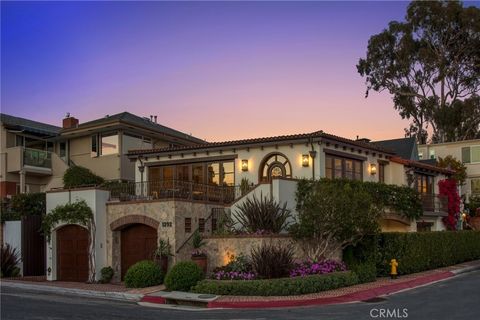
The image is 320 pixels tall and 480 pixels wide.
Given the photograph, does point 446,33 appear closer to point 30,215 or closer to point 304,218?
point 304,218

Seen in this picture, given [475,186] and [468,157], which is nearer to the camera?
[475,186]

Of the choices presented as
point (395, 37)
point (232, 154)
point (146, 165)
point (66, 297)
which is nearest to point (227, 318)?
point (66, 297)

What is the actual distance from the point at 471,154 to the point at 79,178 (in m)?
30.0

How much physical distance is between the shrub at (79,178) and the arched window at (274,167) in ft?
35.5

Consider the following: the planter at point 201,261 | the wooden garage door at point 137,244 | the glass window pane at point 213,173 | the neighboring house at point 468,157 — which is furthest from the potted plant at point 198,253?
the neighboring house at point 468,157

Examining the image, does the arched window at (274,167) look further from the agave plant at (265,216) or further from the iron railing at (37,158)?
the iron railing at (37,158)

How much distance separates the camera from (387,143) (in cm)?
4312

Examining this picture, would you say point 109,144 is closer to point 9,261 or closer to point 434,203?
point 9,261

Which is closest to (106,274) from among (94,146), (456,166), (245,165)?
(245,165)

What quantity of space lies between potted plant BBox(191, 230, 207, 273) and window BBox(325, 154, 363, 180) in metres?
7.23

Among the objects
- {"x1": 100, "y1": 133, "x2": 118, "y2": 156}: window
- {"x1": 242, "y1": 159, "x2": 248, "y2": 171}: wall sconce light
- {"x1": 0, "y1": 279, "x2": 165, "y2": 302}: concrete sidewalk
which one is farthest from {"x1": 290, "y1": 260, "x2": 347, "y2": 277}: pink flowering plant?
{"x1": 100, "y1": 133, "x2": 118, "y2": 156}: window

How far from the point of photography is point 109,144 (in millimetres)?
35438

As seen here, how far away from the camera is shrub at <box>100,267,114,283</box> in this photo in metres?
23.7

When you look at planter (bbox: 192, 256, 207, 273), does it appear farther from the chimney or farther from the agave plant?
the chimney
